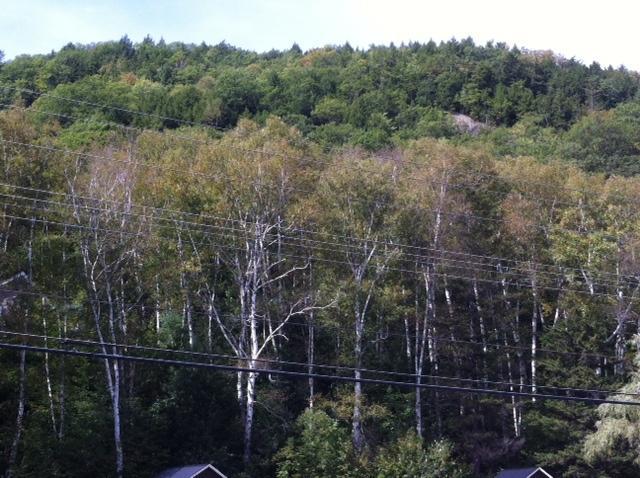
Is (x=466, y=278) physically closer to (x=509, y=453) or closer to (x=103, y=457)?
(x=509, y=453)

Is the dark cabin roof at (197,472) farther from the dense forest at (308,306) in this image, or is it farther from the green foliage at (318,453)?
the green foliage at (318,453)

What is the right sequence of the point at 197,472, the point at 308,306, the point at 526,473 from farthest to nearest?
the point at 308,306
the point at 526,473
the point at 197,472

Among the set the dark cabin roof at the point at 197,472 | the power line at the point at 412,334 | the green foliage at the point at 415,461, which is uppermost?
the power line at the point at 412,334

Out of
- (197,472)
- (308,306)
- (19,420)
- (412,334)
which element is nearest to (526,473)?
(412,334)

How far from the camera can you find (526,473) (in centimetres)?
3772

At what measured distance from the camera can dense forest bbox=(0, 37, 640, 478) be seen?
3625 cm

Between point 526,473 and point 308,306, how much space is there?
10.4m

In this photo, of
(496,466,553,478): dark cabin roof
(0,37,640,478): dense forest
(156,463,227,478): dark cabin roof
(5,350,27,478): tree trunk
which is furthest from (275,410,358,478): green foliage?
(5,350,27,478): tree trunk

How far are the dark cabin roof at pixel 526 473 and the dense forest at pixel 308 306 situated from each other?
2.00m

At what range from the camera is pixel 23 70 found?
76.9 meters

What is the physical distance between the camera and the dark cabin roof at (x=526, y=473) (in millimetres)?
37625

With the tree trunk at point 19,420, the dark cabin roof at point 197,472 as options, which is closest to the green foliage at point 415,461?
the dark cabin roof at point 197,472

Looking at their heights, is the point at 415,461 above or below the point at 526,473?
above

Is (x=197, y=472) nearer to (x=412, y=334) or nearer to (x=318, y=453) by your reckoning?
(x=318, y=453)
